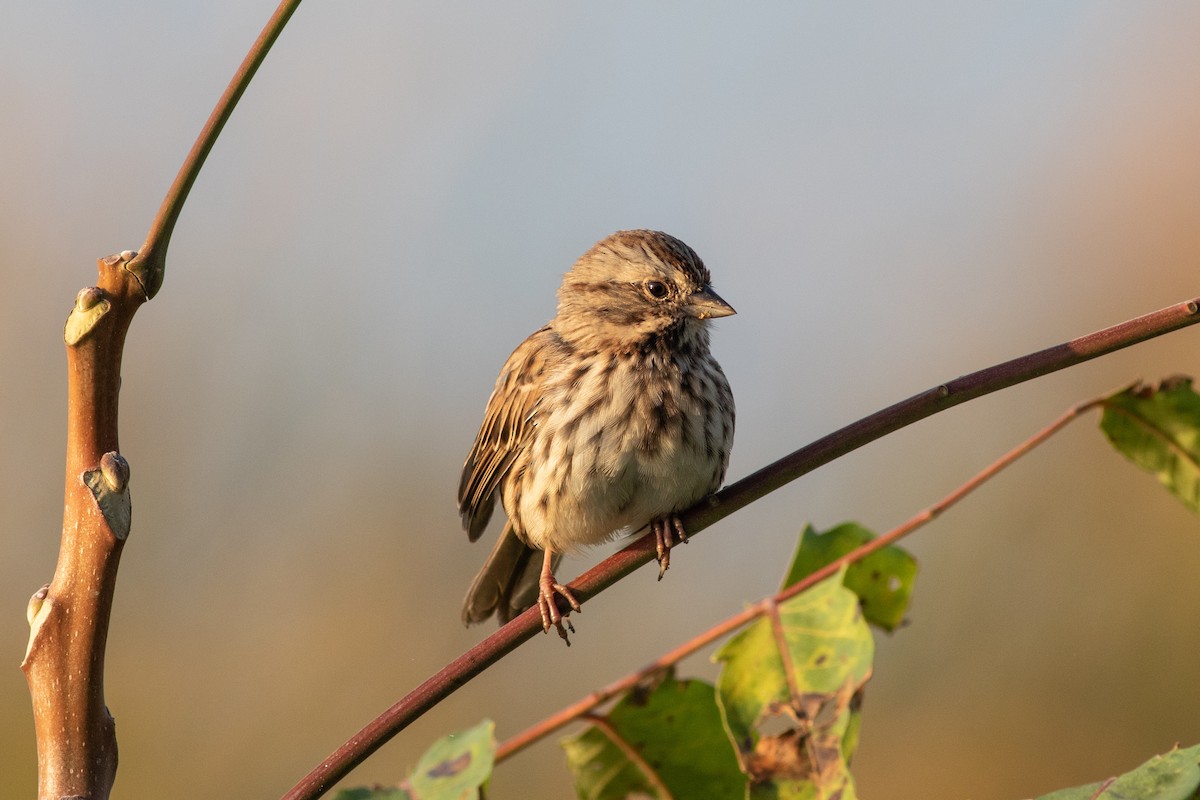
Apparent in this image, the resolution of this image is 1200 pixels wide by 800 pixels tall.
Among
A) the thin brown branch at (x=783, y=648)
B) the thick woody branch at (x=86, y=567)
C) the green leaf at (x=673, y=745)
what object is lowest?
the green leaf at (x=673, y=745)

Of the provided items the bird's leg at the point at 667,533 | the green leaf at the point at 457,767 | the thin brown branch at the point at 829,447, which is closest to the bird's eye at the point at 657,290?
the bird's leg at the point at 667,533

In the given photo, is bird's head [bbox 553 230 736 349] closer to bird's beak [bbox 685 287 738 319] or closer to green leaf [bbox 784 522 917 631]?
bird's beak [bbox 685 287 738 319]

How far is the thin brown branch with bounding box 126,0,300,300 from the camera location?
187 cm

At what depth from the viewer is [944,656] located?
6.74 metres

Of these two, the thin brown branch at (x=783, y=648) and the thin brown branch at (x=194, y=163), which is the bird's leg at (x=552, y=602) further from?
→ the thin brown branch at (x=194, y=163)

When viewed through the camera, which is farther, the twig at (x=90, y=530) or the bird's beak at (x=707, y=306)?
the bird's beak at (x=707, y=306)

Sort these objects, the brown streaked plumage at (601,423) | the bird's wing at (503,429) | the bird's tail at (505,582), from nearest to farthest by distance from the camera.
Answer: the brown streaked plumage at (601,423) < the bird's wing at (503,429) < the bird's tail at (505,582)

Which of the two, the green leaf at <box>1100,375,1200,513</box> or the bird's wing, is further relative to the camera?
the bird's wing

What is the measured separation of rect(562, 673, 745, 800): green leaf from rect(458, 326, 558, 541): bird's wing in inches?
97.7

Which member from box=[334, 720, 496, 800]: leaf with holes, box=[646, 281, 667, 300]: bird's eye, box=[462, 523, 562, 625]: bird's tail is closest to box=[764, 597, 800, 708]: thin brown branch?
box=[334, 720, 496, 800]: leaf with holes

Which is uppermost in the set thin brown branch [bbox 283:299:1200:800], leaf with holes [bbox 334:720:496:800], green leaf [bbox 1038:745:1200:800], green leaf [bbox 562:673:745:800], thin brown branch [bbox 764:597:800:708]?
thin brown branch [bbox 283:299:1200:800]

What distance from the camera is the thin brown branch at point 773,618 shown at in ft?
6.11

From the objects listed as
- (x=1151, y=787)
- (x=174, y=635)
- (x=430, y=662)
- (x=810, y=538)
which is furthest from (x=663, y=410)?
(x=174, y=635)

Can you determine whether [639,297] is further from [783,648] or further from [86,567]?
[86,567]
